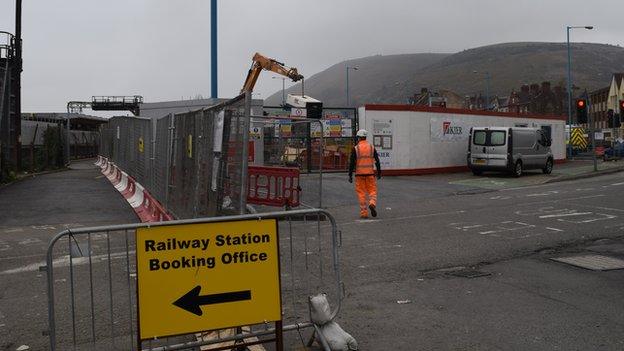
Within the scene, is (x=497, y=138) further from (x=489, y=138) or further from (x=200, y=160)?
(x=200, y=160)

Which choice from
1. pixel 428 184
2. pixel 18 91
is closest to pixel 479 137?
pixel 428 184

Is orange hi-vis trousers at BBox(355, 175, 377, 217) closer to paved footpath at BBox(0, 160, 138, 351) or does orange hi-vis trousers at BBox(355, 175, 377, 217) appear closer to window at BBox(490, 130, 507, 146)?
paved footpath at BBox(0, 160, 138, 351)

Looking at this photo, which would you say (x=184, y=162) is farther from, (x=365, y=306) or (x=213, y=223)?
(x=213, y=223)

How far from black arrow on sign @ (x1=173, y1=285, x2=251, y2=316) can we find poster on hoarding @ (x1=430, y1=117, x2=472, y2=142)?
73.6 feet

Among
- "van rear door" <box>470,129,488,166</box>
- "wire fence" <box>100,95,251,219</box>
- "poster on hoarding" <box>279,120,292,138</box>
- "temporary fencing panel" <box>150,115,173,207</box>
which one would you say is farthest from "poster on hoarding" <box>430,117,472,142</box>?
"temporary fencing panel" <box>150,115,173,207</box>

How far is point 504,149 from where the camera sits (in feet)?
79.6

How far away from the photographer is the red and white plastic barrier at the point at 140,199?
12077 millimetres

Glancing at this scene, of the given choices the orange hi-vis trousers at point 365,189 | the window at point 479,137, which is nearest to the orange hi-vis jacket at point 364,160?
the orange hi-vis trousers at point 365,189

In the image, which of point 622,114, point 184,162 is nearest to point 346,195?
point 184,162

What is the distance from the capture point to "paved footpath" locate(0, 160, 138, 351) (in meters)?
5.85

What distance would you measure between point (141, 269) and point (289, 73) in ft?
60.3

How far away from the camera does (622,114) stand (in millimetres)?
28938

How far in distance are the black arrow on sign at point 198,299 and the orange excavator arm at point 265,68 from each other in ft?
59.8

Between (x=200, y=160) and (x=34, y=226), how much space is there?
16.8ft
